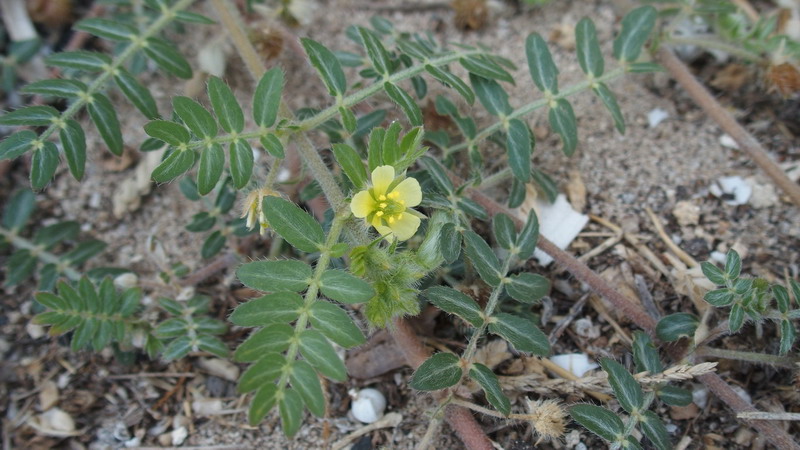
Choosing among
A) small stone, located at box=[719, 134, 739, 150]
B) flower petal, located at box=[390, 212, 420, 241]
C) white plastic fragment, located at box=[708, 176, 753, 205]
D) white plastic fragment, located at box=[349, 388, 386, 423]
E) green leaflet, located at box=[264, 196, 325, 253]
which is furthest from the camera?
small stone, located at box=[719, 134, 739, 150]

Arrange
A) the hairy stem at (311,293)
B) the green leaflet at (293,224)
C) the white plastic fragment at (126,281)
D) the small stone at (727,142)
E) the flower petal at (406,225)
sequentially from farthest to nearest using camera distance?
the small stone at (727,142)
the white plastic fragment at (126,281)
the flower petal at (406,225)
the green leaflet at (293,224)
the hairy stem at (311,293)

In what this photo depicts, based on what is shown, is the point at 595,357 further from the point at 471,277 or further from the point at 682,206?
the point at 682,206

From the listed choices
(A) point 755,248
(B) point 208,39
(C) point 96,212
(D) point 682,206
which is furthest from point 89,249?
(A) point 755,248

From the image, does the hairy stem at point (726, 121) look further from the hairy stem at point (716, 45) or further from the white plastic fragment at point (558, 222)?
the white plastic fragment at point (558, 222)

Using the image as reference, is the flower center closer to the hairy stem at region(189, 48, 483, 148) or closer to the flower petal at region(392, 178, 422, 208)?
the flower petal at region(392, 178, 422, 208)

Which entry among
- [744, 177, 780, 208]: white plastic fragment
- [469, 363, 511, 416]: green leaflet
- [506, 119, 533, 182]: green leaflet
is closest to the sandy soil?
[744, 177, 780, 208]: white plastic fragment

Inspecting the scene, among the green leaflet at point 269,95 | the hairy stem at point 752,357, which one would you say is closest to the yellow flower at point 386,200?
the green leaflet at point 269,95
